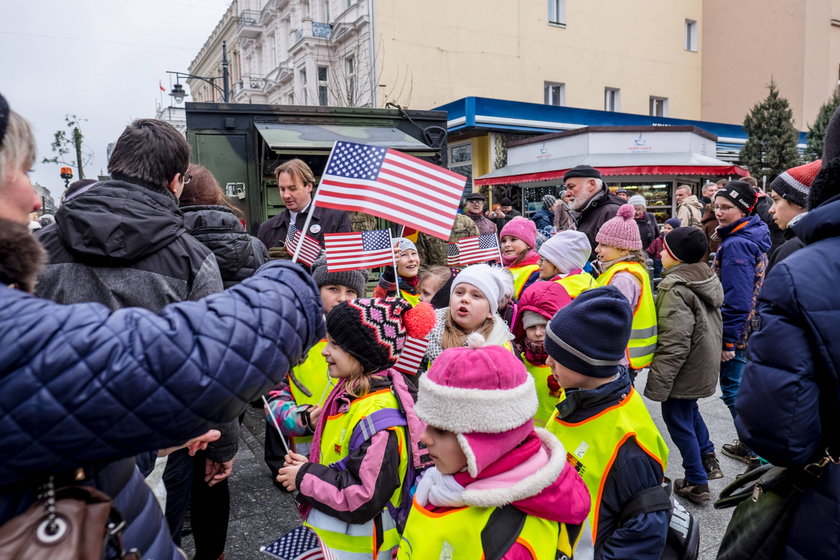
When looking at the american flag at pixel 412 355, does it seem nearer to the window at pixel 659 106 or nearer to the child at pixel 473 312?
the child at pixel 473 312

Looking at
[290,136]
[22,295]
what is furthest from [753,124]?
[22,295]

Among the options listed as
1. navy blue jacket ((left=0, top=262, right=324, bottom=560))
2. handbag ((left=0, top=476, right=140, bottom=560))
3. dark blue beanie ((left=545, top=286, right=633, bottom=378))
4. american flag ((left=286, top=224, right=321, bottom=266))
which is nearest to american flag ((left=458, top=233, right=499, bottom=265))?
american flag ((left=286, top=224, right=321, bottom=266))

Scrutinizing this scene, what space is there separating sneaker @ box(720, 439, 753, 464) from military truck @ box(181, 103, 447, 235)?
465cm

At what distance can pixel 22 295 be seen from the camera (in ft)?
3.32

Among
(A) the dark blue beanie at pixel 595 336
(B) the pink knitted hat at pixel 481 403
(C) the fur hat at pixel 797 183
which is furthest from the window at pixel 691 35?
(B) the pink knitted hat at pixel 481 403

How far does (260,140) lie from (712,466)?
6.00 m

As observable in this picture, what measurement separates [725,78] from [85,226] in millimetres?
32282

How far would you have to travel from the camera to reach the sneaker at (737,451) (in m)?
4.47

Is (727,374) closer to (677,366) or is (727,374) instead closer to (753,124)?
(677,366)

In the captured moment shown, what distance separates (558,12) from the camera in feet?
82.1

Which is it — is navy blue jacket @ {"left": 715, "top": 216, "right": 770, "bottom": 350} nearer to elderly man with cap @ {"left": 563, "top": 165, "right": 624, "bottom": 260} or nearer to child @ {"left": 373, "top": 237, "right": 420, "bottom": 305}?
elderly man with cap @ {"left": 563, "top": 165, "right": 624, "bottom": 260}

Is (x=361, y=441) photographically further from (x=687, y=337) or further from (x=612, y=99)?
(x=612, y=99)

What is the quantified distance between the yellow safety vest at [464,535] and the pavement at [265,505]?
2.02 meters

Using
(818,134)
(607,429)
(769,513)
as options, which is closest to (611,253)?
(607,429)
